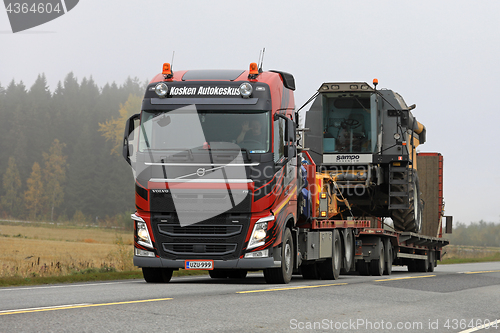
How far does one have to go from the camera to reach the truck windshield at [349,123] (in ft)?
63.5

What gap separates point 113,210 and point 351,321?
274ft

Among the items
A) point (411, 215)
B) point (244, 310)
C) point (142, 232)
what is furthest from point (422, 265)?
point (244, 310)

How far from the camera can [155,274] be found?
1385cm

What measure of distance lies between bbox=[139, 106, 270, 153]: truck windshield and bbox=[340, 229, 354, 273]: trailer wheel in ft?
20.5

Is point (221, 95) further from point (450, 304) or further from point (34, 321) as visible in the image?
point (34, 321)

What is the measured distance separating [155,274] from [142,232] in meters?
1.33

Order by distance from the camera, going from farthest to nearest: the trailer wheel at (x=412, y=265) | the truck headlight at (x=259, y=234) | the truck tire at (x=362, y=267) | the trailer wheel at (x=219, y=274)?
1. the trailer wheel at (x=412, y=265)
2. the truck tire at (x=362, y=267)
3. the trailer wheel at (x=219, y=274)
4. the truck headlight at (x=259, y=234)

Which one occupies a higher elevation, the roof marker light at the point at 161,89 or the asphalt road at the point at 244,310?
the roof marker light at the point at 161,89

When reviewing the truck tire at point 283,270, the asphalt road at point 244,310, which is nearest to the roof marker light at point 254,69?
the truck tire at point 283,270

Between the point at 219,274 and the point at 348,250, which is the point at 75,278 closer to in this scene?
the point at 219,274

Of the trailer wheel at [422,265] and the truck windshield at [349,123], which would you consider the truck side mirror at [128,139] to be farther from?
the trailer wheel at [422,265]

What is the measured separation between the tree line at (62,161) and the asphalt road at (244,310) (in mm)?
72987

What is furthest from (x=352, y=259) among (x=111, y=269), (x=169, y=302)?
(x=169, y=302)

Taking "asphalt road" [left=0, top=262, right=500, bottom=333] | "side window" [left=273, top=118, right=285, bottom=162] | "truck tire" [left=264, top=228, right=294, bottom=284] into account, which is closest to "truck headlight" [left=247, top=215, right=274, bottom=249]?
"truck tire" [left=264, top=228, right=294, bottom=284]
